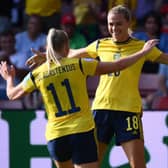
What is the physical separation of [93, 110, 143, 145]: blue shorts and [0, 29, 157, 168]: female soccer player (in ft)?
2.31

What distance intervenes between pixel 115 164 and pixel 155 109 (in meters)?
0.72

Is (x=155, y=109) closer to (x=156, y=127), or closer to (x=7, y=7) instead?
(x=156, y=127)

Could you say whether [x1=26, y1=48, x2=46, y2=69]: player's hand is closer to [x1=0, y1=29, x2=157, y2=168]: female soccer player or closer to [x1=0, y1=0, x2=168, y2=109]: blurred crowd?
[x1=0, y1=29, x2=157, y2=168]: female soccer player

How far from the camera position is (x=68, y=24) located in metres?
10.4

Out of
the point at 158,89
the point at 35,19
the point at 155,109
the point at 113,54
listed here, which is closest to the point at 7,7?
the point at 35,19

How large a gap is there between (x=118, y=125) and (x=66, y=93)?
3.19ft

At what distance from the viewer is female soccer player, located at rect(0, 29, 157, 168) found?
5.99 metres

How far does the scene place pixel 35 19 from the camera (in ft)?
34.8

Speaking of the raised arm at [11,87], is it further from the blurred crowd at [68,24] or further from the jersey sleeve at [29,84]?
the blurred crowd at [68,24]

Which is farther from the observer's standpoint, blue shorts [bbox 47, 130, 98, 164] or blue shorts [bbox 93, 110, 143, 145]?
blue shorts [bbox 93, 110, 143, 145]

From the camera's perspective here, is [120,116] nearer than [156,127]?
Yes

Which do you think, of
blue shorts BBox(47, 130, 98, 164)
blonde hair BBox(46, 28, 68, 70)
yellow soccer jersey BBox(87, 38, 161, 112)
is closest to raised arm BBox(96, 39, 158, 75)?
blonde hair BBox(46, 28, 68, 70)

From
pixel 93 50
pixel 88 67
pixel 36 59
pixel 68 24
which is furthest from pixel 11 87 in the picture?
pixel 68 24

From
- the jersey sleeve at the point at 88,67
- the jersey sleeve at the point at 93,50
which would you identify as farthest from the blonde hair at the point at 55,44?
the jersey sleeve at the point at 93,50
